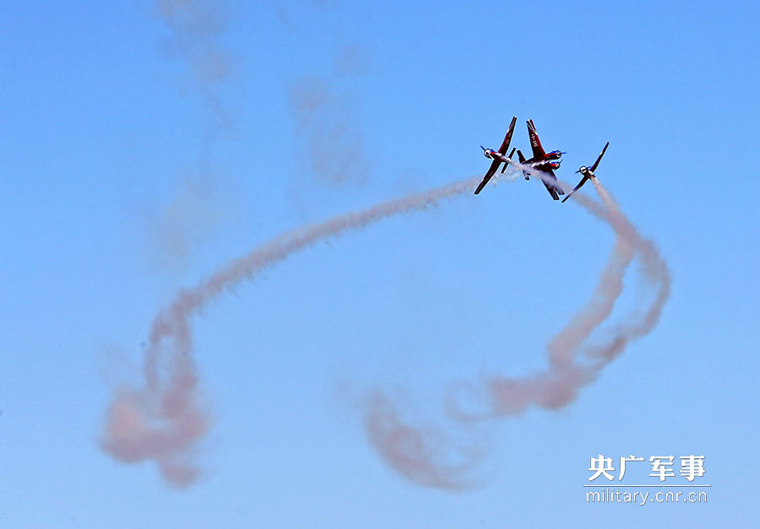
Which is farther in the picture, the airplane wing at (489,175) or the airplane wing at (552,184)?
the airplane wing at (489,175)

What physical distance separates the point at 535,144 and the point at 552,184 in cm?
385

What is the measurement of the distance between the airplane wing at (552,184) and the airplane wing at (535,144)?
116 cm

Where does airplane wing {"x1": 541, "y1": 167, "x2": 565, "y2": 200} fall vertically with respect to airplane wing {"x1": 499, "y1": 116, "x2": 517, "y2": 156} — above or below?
below

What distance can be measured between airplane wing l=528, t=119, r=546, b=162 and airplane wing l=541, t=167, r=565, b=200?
1158mm

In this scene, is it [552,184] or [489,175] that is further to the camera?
[489,175]

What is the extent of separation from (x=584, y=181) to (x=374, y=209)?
15097mm

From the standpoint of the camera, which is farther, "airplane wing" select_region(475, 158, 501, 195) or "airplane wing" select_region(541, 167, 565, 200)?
"airplane wing" select_region(475, 158, 501, 195)

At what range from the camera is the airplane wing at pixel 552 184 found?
88.4 metres

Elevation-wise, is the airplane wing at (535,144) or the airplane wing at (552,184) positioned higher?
the airplane wing at (535,144)

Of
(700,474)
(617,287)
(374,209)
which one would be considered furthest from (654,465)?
(374,209)

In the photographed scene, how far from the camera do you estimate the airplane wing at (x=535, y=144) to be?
8950cm

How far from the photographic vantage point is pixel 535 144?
90.6 meters

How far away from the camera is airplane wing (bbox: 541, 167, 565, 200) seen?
88438 mm

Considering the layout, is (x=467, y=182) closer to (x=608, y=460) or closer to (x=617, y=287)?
(x=617, y=287)
